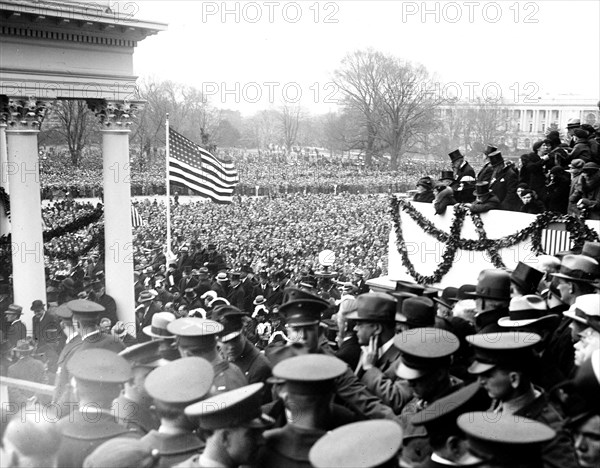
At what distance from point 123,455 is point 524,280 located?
16.6ft

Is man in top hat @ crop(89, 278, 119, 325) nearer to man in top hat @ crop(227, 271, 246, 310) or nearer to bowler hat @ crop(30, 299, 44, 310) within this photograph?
bowler hat @ crop(30, 299, 44, 310)

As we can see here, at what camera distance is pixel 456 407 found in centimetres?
392

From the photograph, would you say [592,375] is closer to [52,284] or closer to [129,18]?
[129,18]

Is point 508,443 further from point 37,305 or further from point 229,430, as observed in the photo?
point 37,305

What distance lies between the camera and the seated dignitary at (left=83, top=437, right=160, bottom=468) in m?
3.72

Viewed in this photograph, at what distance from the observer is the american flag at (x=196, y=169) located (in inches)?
722

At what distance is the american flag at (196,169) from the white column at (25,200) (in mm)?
5061

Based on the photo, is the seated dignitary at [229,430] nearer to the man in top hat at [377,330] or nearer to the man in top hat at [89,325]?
the man in top hat at [377,330]

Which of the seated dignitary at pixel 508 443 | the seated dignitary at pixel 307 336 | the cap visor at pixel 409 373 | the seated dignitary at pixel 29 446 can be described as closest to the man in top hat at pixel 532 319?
the cap visor at pixel 409 373

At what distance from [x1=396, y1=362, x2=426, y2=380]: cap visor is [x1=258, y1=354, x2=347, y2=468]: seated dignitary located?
684 mm

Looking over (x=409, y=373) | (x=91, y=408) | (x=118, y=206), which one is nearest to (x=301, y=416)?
(x=409, y=373)

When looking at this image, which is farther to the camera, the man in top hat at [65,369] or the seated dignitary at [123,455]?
the man in top hat at [65,369]

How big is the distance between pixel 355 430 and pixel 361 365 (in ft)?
6.22

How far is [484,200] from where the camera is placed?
13.3 metres
